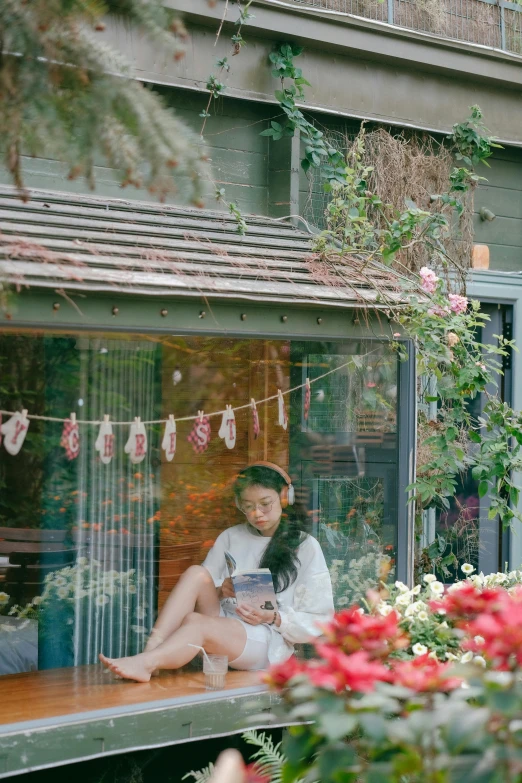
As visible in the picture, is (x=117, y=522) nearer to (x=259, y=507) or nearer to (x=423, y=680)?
(x=259, y=507)

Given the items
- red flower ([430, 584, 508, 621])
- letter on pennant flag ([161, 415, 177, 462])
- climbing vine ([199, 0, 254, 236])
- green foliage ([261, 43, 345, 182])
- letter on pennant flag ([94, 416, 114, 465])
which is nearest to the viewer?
red flower ([430, 584, 508, 621])

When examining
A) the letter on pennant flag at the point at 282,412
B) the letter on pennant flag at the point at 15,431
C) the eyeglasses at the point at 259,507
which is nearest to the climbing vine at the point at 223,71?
the letter on pennant flag at the point at 282,412

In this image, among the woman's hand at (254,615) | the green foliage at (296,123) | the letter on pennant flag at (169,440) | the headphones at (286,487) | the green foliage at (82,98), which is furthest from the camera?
the green foliage at (296,123)

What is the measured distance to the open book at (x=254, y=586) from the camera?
541 cm

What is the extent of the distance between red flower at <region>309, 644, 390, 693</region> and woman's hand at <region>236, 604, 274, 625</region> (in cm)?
301

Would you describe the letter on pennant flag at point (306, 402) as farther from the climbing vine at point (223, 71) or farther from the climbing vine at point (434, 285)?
the climbing vine at point (223, 71)

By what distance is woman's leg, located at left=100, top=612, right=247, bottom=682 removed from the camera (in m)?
4.91

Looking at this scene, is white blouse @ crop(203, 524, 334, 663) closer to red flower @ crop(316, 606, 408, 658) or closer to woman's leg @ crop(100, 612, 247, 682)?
woman's leg @ crop(100, 612, 247, 682)

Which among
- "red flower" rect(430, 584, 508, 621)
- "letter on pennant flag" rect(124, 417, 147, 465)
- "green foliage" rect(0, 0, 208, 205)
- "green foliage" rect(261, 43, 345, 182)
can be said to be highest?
"green foliage" rect(261, 43, 345, 182)

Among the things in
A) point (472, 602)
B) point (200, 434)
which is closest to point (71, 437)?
point (200, 434)

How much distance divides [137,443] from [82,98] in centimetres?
225

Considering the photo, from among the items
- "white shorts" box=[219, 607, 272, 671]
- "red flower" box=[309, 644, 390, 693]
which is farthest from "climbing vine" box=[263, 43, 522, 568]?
"red flower" box=[309, 644, 390, 693]

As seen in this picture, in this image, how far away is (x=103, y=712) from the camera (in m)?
4.45

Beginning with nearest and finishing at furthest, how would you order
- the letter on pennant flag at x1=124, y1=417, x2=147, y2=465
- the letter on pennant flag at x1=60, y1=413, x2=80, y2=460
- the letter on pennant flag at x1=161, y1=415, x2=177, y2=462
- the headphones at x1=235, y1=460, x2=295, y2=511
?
the letter on pennant flag at x1=60, y1=413, x2=80, y2=460 < the letter on pennant flag at x1=124, y1=417, x2=147, y2=465 < the letter on pennant flag at x1=161, y1=415, x2=177, y2=462 < the headphones at x1=235, y1=460, x2=295, y2=511
